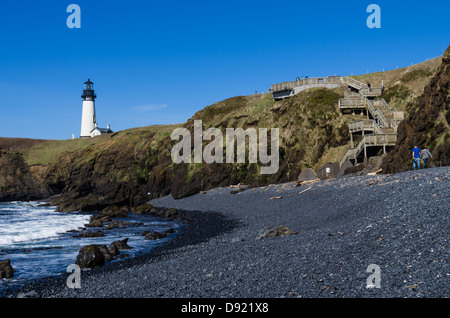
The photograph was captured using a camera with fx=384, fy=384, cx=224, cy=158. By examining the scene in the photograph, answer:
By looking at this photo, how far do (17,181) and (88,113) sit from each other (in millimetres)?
36041

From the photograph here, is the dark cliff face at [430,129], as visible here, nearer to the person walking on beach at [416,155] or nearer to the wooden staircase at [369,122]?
the person walking on beach at [416,155]

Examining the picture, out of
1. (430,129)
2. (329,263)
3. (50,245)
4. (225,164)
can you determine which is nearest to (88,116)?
(225,164)

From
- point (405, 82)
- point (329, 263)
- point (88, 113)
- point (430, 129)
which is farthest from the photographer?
point (88, 113)

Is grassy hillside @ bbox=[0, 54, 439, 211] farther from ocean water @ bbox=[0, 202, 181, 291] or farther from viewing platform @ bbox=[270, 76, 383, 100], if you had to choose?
ocean water @ bbox=[0, 202, 181, 291]

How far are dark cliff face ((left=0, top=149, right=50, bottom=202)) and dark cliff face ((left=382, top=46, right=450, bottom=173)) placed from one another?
7819cm

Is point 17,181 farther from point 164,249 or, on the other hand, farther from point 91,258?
point 91,258

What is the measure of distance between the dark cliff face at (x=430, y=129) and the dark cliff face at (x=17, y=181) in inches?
3078

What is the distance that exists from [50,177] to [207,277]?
84385 mm

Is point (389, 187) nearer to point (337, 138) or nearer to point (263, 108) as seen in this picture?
point (337, 138)

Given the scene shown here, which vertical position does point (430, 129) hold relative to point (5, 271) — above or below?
above

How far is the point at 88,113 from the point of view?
385ft

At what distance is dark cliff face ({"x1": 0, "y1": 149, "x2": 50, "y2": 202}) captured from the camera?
279 feet

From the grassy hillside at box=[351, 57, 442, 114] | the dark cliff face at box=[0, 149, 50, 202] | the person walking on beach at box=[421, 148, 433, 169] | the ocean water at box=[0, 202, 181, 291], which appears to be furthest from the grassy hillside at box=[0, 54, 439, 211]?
the person walking on beach at box=[421, 148, 433, 169]
